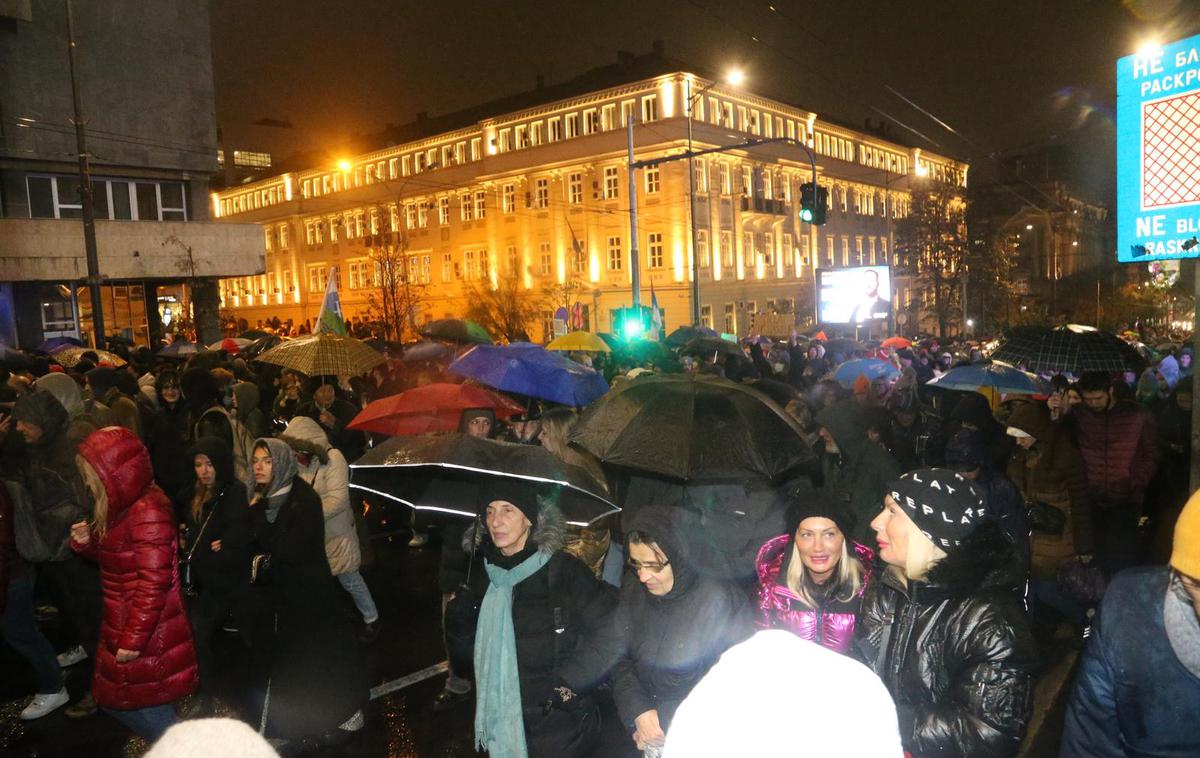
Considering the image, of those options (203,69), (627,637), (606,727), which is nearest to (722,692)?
(627,637)

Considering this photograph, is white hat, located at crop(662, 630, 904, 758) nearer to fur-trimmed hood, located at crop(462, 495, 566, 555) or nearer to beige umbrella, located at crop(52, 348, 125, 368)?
fur-trimmed hood, located at crop(462, 495, 566, 555)

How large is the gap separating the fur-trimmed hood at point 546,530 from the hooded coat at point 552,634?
0.05ft

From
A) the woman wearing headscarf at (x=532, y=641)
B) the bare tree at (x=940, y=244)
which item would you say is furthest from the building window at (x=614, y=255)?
the woman wearing headscarf at (x=532, y=641)

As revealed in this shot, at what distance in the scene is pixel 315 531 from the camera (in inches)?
181

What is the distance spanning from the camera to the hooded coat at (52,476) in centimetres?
522

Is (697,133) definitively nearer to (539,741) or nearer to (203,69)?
(203,69)

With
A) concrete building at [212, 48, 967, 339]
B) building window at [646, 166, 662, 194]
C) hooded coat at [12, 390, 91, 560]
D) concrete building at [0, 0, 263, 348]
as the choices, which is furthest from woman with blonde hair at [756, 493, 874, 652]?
building window at [646, 166, 662, 194]

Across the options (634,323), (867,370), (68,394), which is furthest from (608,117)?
(68,394)

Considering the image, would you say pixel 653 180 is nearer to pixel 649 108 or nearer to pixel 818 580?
pixel 649 108

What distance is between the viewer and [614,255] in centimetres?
5553

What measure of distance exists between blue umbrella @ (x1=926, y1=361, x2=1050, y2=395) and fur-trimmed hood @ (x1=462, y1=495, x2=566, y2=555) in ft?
22.9

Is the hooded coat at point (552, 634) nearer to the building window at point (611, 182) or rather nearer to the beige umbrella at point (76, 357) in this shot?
the beige umbrella at point (76, 357)

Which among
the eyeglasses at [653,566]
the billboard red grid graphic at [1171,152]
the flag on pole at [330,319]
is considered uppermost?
the billboard red grid graphic at [1171,152]

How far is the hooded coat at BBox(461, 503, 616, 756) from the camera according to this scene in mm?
3750
